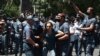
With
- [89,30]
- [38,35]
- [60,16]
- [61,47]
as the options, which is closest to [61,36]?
[61,47]

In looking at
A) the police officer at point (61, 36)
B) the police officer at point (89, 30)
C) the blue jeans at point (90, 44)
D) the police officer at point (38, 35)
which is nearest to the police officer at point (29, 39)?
the police officer at point (38, 35)

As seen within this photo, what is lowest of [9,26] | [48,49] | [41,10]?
[41,10]

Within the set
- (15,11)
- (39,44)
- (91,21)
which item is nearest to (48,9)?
(15,11)

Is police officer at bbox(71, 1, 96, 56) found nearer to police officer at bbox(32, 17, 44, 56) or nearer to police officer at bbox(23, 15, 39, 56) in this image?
police officer at bbox(32, 17, 44, 56)

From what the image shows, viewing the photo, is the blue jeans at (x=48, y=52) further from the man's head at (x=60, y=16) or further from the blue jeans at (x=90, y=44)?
the blue jeans at (x=90, y=44)

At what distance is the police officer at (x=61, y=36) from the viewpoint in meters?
13.6

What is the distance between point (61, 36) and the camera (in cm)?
1355

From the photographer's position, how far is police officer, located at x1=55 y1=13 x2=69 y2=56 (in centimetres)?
1356

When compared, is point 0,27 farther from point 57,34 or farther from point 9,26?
point 9,26

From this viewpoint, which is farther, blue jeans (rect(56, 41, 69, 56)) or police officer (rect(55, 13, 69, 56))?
blue jeans (rect(56, 41, 69, 56))

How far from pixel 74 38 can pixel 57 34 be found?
460 centimetres

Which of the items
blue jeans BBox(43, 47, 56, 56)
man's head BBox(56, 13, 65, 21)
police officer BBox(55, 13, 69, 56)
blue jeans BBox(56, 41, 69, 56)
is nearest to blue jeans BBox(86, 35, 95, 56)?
police officer BBox(55, 13, 69, 56)

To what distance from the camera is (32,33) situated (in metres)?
12.7

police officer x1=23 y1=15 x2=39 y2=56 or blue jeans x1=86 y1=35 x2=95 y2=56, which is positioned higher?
police officer x1=23 y1=15 x2=39 y2=56
